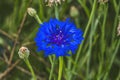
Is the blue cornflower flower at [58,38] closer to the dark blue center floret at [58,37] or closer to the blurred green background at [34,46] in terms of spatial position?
the dark blue center floret at [58,37]

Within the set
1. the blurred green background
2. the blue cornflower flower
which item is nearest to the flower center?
the blue cornflower flower

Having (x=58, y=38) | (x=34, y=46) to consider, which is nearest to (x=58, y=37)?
(x=58, y=38)

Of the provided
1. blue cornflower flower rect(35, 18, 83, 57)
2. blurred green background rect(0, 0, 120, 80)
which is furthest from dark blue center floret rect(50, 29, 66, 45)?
blurred green background rect(0, 0, 120, 80)

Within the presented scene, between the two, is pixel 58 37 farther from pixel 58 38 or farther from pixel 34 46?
pixel 34 46

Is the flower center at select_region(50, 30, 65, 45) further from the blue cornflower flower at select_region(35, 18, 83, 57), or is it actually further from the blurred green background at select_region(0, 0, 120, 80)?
the blurred green background at select_region(0, 0, 120, 80)

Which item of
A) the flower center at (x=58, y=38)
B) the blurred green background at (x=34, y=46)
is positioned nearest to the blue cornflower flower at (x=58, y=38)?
the flower center at (x=58, y=38)

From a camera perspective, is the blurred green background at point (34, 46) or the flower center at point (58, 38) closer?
the flower center at point (58, 38)

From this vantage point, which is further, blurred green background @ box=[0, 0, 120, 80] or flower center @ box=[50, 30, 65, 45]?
blurred green background @ box=[0, 0, 120, 80]

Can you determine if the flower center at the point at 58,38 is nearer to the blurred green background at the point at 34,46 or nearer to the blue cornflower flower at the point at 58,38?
the blue cornflower flower at the point at 58,38

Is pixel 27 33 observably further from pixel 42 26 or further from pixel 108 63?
pixel 42 26
